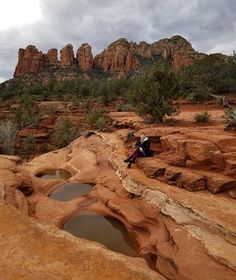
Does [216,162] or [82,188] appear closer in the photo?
[216,162]

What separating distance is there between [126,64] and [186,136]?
4008 inches

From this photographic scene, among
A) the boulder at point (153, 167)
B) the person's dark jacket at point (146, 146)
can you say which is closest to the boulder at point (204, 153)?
the boulder at point (153, 167)

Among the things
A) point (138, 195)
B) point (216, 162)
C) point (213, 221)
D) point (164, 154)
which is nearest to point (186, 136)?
point (164, 154)

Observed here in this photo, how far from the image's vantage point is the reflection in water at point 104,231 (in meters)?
9.69

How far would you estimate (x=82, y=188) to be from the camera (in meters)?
14.7

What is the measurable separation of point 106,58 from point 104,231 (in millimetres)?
109711

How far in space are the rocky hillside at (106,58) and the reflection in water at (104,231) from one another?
313 feet

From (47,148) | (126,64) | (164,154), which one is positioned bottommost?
(47,148)

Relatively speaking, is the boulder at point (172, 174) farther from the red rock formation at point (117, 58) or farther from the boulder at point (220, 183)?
the red rock formation at point (117, 58)

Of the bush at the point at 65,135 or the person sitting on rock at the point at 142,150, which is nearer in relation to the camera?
the person sitting on rock at the point at 142,150

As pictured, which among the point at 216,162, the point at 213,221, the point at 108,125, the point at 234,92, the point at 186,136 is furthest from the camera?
the point at 234,92

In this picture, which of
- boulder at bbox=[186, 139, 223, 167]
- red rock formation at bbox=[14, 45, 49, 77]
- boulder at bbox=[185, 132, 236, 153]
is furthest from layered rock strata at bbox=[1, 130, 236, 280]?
red rock formation at bbox=[14, 45, 49, 77]

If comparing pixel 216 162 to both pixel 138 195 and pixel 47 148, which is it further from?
pixel 47 148

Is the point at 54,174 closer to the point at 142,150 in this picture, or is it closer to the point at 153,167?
the point at 142,150
